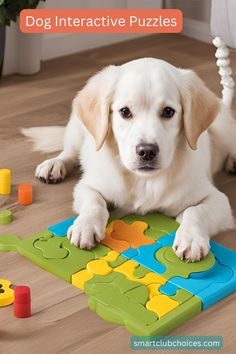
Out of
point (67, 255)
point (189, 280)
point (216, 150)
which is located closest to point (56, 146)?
point (216, 150)

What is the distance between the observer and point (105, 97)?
207 cm

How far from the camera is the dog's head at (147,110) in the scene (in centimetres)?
199

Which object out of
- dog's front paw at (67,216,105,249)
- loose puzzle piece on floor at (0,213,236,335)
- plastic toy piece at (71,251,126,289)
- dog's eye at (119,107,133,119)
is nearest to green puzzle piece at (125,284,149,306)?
loose puzzle piece on floor at (0,213,236,335)

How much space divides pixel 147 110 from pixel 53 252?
45 centimetres

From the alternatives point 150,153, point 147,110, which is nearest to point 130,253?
point 150,153

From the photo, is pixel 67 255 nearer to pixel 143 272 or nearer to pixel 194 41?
pixel 143 272

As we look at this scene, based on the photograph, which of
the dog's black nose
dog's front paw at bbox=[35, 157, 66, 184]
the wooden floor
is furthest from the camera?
dog's front paw at bbox=[35, 157, 66, 184]

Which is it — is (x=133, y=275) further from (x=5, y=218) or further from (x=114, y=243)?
(x=5, y=218)

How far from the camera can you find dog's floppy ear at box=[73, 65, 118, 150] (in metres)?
2.07

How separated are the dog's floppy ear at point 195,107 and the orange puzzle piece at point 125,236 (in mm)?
279

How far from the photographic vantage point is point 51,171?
8.14 ft

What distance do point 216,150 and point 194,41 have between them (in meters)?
1.59

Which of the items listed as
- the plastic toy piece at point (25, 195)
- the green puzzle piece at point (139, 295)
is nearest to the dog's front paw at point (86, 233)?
the green puzzle piece at point (139, 295)

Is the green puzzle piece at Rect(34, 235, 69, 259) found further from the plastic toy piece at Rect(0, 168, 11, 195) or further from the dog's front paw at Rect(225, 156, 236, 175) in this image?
the dog's front paw at Rect(225, 156, 236, 175)
